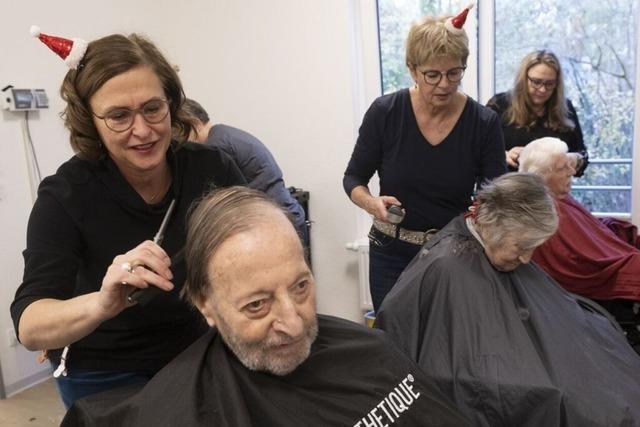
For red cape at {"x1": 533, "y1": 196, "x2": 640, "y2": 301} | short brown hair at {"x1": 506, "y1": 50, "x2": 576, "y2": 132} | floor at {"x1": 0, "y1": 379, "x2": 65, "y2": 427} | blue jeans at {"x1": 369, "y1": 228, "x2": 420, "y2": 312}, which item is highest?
short brown hair at {"x1": 506, "y1": 50, "x2": 576, "y2": 132}

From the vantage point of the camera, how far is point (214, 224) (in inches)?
39.2

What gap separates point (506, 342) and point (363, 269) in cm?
164

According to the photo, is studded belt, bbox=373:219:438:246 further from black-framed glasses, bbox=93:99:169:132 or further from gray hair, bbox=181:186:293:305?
black-framed glasses, bbox=93:99:169:132

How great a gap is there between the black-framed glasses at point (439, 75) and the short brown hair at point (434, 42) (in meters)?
0.03

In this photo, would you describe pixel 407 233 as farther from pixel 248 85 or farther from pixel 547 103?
pixel 248 85

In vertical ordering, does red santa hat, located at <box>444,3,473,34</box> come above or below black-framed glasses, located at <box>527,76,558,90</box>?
above

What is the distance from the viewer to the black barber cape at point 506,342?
1.34m

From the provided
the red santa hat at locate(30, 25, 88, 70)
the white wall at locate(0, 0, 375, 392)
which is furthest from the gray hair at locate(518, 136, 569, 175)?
the red santa hat at locate(30, 25, 88, 70)

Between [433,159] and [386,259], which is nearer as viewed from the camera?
[433,159]

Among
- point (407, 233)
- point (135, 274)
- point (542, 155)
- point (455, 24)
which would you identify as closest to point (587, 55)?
point (542, 155)

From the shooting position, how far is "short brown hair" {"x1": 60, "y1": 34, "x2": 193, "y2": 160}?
1.05 m

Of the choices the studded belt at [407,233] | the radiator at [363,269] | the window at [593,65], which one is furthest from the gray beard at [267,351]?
the window at [593,65]

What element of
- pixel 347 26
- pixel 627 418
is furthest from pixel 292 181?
pixel 627 418

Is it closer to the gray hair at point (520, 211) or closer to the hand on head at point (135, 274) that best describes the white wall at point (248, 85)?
the gray hair at point (520, 211)
